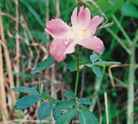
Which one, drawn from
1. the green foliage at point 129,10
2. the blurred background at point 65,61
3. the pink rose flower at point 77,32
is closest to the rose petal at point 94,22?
the pink rose flower at point 77,32

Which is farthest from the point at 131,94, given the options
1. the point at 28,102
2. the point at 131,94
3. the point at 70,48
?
the point at 70,48

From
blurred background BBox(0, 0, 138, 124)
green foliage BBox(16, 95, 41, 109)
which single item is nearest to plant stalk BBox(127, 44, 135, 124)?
blurred background BBox(0, 0, 138, 124)

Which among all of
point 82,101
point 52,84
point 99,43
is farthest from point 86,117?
point 52,84

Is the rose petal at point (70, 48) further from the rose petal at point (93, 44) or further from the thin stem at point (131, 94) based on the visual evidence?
the thin stem at point (131, 94)

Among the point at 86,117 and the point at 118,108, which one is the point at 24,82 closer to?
the point at 118,108

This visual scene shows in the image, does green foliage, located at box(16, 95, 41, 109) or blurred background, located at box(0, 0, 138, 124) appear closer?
green foliage, located at box(16, 95, 41, 109)

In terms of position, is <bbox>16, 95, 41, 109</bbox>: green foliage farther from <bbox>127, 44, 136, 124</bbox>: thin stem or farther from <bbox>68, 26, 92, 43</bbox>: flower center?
<bbox>127, 44, 136, 124</bbox>: thin stem

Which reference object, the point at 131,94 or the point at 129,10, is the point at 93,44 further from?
the point at 129,10
